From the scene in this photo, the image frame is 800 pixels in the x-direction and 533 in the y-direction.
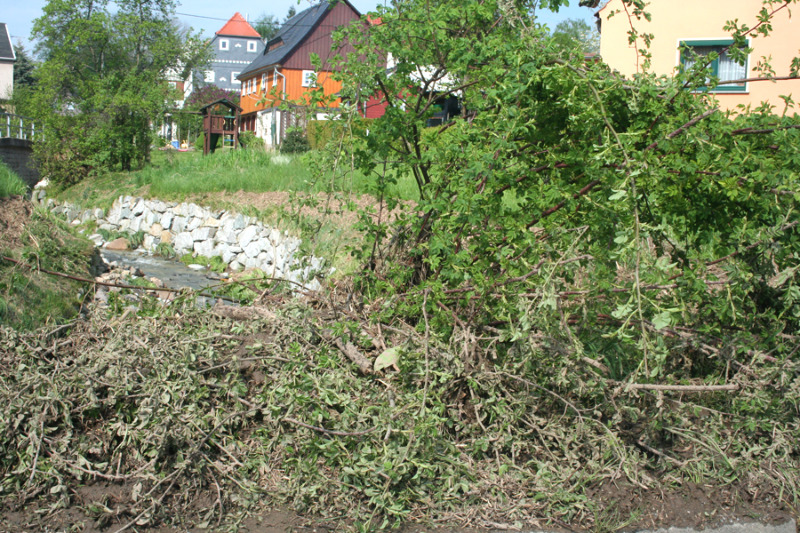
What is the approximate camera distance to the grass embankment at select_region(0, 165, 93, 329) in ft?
12.3

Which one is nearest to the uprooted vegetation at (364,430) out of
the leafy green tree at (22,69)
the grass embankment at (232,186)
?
the grass embankment at (232,186)

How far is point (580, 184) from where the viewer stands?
11.4 ft

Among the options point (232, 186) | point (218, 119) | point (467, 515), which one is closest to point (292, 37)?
point (218, 119)

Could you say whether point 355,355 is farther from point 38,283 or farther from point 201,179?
point 201,179

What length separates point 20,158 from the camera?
20.4 metres

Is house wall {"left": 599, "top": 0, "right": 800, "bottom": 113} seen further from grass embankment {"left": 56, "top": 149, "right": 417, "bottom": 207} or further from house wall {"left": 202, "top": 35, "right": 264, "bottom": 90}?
house wall {"left": 202, "top": 35, "right": 264, "bottom": 90}

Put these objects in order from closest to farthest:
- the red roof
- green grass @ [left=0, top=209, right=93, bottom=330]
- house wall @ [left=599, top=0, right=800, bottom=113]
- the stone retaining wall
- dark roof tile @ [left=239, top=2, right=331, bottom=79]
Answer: green grass @ [left=0, top=209, right=93, bottom=330], the stone retaining wall, house wall @ [left=599, top=0, right=800, bottom=113], dark roof tile @ [left=239, top=2, right=331, bottom=79], the red roof

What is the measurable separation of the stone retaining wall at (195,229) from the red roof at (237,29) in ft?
200

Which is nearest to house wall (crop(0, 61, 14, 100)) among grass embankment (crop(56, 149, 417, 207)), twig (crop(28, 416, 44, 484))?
grass embankment (crop(56, 149, 417, 207))

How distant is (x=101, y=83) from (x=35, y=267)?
19704 millimetres

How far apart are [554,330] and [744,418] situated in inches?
43.3

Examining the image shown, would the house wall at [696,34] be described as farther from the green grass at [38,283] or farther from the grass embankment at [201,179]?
the green grass at [38,283]

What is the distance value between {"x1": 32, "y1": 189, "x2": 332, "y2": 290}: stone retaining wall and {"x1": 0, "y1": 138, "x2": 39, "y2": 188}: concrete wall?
4412 millimetres

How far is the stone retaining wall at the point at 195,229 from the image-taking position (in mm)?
11070
